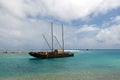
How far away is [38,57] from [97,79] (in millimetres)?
42331

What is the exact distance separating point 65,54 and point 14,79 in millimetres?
47603

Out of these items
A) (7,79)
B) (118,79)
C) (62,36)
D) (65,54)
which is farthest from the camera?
(62,36)

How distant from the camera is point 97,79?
73.6 feet

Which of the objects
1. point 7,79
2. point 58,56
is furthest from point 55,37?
point 7,79

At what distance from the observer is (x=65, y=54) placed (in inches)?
2776

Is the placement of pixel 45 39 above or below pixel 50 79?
above

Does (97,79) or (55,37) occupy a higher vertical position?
(55,37)

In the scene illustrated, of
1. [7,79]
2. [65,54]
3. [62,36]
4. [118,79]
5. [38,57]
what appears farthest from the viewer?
[62,36]

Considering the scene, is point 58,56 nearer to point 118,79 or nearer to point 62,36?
point 62,36

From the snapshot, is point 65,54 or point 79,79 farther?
point 65,54

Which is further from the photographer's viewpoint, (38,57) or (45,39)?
(45,39)

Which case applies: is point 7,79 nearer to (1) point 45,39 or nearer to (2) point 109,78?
(2) point 109,78

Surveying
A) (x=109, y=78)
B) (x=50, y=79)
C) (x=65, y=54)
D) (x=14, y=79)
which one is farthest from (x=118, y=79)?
(x=65, y=54)

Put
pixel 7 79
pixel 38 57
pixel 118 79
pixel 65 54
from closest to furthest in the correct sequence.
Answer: pixel 118 79 → pixel 7 79 → pixel 38 57 → pixel 65 54
